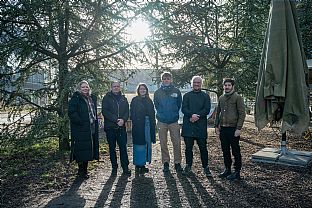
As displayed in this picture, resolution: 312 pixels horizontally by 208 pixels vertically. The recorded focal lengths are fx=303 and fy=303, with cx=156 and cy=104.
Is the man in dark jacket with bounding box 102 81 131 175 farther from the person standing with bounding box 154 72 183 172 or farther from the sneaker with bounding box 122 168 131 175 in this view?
the person standing with bounding box 154 72 183 172

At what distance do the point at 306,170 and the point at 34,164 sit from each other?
18.4 feet

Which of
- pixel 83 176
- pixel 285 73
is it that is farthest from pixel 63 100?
pixel 285 73

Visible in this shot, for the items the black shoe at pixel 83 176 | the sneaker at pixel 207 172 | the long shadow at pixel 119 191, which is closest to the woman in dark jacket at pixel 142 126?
the long shadow at pixel 119 191

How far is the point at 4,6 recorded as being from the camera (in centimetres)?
646

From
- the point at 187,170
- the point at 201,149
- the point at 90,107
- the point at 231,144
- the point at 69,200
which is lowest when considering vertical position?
the point at 69,200

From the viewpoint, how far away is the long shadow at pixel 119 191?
417cm

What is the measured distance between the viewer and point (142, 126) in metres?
5.80

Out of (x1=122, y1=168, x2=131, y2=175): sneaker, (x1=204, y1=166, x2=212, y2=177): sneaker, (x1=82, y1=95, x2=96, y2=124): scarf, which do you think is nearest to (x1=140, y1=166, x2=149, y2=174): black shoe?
(x1=122, y1=168, x2=131, y2=175): sneaker

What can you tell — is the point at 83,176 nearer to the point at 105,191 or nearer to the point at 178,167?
the point at 105,191

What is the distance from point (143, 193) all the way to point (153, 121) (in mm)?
1689

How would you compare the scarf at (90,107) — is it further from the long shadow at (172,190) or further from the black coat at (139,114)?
the long shadow at (172,190)

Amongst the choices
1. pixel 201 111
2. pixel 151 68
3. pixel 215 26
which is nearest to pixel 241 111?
pixel 201 111

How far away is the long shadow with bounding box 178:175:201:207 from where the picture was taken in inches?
160

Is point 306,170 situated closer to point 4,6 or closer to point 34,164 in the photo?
point 34,164
